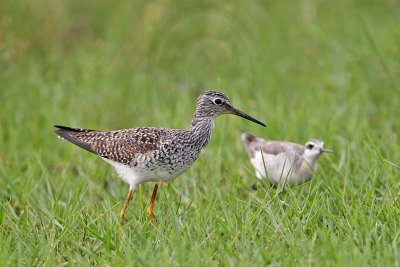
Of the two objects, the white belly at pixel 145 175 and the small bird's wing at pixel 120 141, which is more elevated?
the small bird's wing at pixel 120 141

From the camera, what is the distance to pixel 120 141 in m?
6.56

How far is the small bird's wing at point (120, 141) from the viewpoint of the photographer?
6418mm

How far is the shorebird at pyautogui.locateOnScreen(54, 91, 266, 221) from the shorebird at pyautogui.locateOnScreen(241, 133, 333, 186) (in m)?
0.66

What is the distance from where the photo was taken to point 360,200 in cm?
609

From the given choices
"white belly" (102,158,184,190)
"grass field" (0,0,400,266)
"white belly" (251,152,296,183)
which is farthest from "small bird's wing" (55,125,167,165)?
"white belly" (251,152,296,183)

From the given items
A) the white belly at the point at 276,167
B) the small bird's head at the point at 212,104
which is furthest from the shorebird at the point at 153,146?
the white belly at the point at 276,167

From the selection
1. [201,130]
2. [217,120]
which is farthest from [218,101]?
[217,120]

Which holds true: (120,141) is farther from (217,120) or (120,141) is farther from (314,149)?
(217,120)

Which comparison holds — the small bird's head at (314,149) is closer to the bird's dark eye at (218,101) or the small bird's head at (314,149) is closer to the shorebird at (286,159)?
the shorebird at (286,159)

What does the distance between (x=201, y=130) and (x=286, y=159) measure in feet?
3.48

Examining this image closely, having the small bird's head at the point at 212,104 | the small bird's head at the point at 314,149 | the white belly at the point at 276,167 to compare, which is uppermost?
the small bird's head at the point at 212,104

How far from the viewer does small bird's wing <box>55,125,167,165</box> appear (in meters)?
6.42

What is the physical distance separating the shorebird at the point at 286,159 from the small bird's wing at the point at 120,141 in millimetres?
1085

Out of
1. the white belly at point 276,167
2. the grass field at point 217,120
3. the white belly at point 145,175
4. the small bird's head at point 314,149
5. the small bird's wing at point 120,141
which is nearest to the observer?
the grass field at point 217,120
